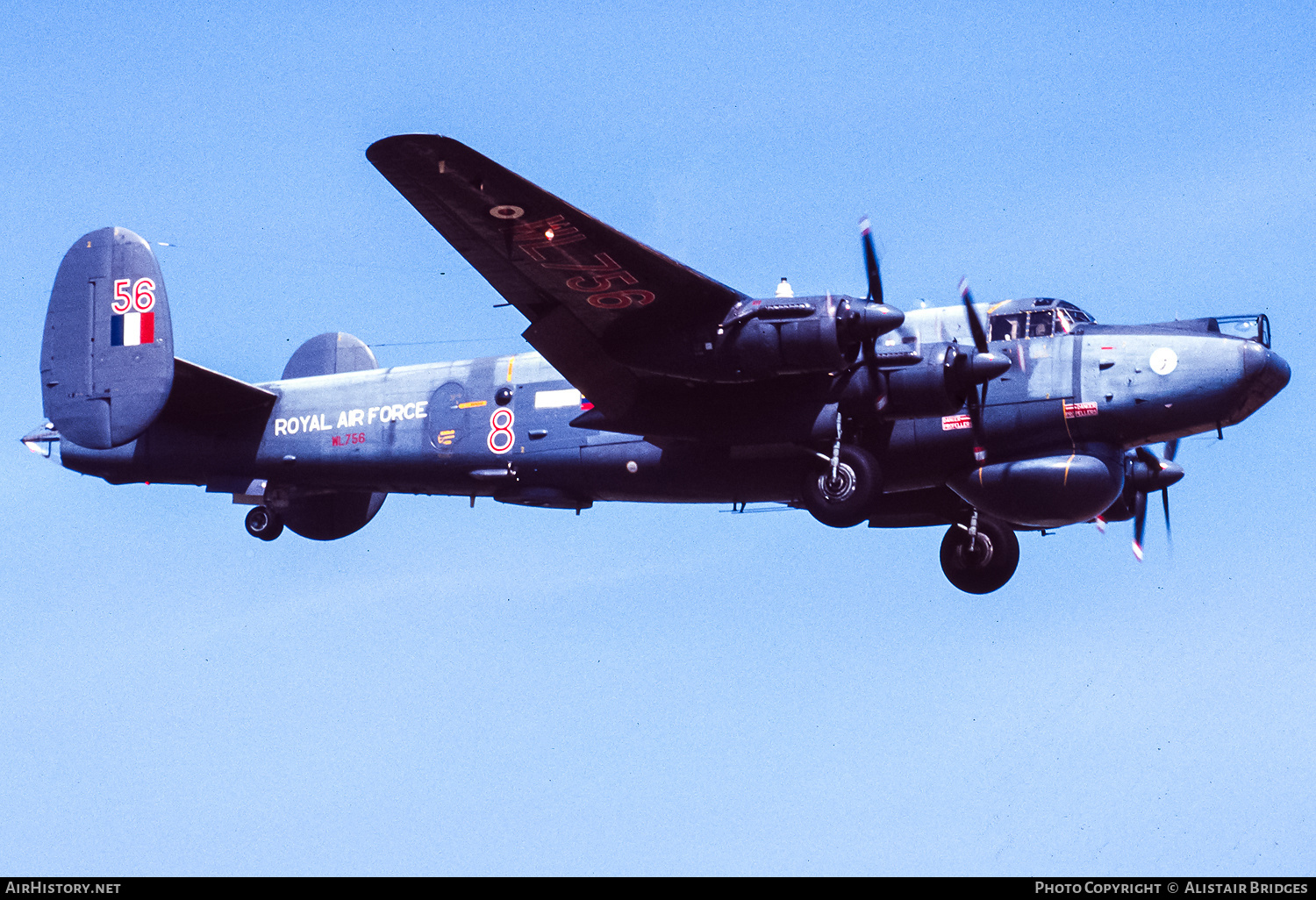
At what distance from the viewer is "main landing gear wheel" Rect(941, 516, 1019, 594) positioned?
22516mm

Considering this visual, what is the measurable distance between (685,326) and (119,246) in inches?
365

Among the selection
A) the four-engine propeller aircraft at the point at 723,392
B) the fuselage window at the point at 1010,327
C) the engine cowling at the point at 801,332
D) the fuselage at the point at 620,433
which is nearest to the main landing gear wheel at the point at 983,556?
the four-engine propeller aircraft at the point at 723,392

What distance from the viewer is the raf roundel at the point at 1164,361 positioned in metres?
19.6

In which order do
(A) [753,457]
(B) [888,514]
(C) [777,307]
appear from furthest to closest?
(B) [888,514] < (A) [753,457] < (C) [777,307]

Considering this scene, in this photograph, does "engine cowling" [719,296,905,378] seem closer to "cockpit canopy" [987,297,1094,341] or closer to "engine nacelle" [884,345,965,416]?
"engine nacelle" [884,345,965,416]

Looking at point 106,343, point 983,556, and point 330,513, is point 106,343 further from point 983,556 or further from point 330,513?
point 983,556

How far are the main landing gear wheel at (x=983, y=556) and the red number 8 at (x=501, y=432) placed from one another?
6178mm

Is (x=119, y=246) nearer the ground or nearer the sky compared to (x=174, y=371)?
nearer the sky

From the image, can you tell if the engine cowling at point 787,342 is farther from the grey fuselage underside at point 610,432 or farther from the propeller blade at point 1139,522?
the propeller blade at point 1139,522

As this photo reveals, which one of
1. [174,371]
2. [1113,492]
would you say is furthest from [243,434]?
[1113,492]

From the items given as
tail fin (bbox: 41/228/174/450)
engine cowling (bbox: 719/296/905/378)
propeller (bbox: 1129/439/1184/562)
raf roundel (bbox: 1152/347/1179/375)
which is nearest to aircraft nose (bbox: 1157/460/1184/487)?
propeller (bbox: 1129/439/1184/562)

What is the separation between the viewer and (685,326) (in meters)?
19.8
